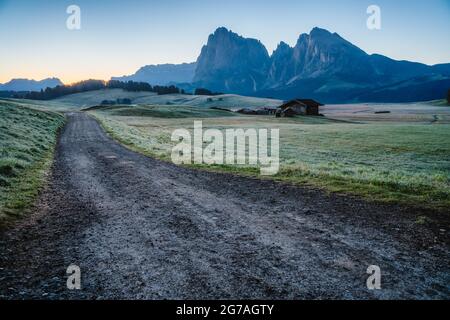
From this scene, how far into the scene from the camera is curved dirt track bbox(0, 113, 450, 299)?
19.9ft

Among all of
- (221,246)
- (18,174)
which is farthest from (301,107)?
(221,246)

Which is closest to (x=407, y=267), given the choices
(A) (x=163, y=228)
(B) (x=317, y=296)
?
(B) (x=317, y=296)

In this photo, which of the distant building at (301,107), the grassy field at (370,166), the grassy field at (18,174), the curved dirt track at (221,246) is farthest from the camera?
the distant building at (301,107)

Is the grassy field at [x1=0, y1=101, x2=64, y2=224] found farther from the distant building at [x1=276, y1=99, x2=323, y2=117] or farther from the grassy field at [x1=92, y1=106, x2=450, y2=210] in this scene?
the distant building at [x1=276, y1=99, x2=323, y2=117]

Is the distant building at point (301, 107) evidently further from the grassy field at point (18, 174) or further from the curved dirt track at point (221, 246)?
the curved dirt track at point (221, 246)

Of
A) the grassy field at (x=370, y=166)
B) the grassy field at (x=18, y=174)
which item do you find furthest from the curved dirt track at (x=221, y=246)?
the grassy field at (x=370, y=166)

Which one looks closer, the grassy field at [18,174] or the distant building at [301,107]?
the grassy field at [18,174]

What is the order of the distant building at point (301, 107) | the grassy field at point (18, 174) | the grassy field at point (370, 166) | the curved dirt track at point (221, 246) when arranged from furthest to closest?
the distant building at point (301, 107) → the grassy field at point (370, 166) → the grassy field at point (18, 174) → the curved dirt track at point (221, 246)

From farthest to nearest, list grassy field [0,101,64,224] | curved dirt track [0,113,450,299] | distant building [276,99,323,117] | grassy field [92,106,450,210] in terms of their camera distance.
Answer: distant building [276,99,323,117]
grassy field [92,106,450,210]
grassy field [0,101,64,224]
curved dirt track [0,113,450,299]

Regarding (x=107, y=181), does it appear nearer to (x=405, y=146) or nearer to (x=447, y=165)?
(x=447, y=165)

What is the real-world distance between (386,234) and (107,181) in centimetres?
1249

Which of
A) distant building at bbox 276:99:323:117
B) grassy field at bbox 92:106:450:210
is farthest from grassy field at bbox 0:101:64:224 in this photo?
distant building at bbox 276:99:323:117

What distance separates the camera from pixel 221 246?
312 inches

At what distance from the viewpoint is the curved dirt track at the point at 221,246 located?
239 inches
